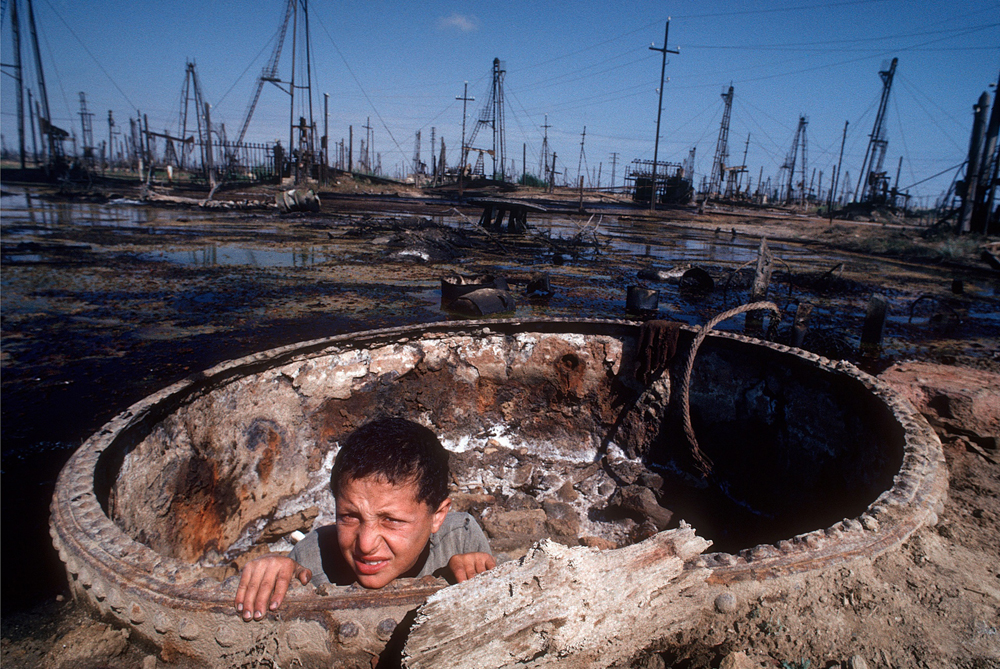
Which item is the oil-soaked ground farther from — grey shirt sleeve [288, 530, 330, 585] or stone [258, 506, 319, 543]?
grey shirt sleeve [288, 530, 330, 585]

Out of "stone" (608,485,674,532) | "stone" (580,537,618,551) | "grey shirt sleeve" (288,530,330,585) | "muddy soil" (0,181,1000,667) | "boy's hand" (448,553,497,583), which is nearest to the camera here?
"muddy soil" (0,181,1000,667)

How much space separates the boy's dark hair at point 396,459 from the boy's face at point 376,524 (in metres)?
0.02

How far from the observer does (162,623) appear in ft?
3.61

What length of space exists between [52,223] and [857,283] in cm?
2037

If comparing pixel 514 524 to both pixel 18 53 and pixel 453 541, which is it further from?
pixel 18 53

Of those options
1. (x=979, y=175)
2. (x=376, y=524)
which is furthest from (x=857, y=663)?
(x=979, y=175)

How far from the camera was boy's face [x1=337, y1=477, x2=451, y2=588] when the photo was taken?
4.87 feet

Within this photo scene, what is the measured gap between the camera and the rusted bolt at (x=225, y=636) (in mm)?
1073

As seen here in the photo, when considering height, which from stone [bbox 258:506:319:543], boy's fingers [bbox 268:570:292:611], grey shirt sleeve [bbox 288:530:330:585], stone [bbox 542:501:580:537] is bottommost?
stone [bbox 542:501:580:537]

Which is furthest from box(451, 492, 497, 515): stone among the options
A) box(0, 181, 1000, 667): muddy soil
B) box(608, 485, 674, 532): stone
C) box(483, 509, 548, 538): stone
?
box(0, 181, 1000, 667): muddy soil

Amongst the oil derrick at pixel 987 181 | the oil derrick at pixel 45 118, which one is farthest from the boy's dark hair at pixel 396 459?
the oil derrick at pixel 45 118

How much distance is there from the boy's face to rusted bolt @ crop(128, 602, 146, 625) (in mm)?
519

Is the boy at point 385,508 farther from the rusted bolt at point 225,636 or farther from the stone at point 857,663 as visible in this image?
the stone at point 857,663

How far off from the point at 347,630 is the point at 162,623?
42cm
